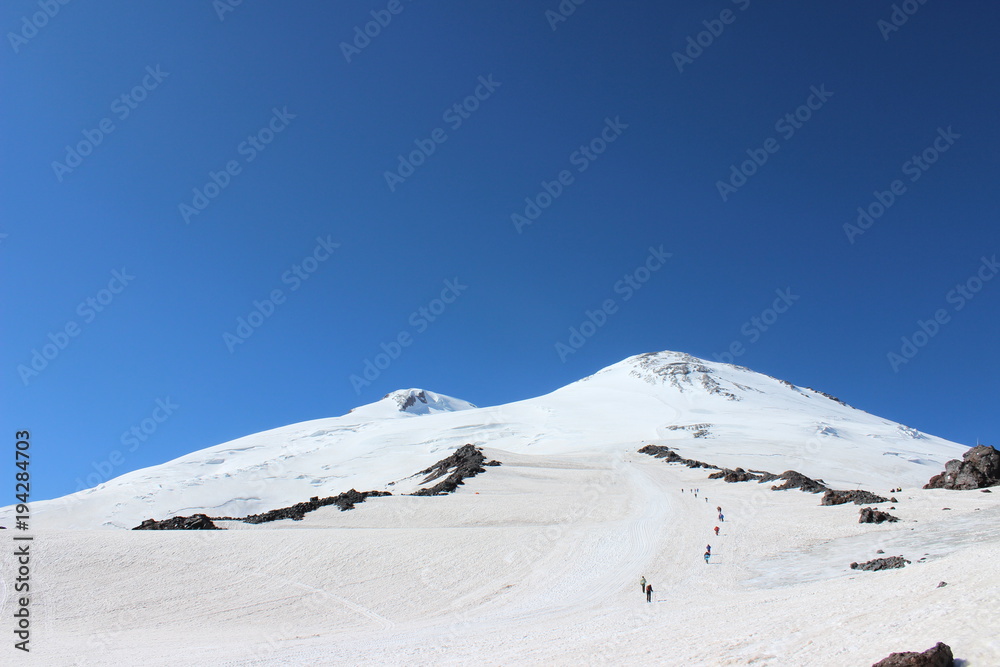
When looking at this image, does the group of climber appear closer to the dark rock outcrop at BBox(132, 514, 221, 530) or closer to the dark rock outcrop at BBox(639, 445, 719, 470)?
the dark rock outcrop at BBox(132, 514, 221, 530)

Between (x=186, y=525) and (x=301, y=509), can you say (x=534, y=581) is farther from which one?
(x=301, y=509)

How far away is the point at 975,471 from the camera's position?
36.9 m

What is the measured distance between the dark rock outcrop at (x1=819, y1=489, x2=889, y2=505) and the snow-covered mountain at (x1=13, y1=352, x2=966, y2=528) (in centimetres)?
2047

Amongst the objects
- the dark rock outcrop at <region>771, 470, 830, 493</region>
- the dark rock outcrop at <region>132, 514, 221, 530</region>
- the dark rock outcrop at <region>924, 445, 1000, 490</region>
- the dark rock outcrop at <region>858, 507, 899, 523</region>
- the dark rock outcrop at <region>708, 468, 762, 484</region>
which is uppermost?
the dark rock outcrop at <region>132, 514, 221, 530</region>

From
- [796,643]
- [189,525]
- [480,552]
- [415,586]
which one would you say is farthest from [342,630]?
[189,525]

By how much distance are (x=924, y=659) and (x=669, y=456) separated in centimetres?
5869

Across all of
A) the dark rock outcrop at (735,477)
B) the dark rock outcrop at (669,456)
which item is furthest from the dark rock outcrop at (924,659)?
the dark rock outcrop at (669,456)

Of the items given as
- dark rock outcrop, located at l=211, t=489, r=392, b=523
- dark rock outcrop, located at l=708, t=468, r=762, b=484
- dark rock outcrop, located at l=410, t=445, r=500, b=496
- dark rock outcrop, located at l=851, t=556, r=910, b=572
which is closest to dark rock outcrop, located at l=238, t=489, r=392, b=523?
dark rock outcrop, located at l=211, t=489, r=392, b=523

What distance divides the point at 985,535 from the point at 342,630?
25703 mm

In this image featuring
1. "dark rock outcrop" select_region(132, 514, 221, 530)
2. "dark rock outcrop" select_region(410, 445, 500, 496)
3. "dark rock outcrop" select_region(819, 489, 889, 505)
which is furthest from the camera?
"dark rock outcrop" select_region(410, 445, 500, 496)

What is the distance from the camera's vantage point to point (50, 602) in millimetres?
19703

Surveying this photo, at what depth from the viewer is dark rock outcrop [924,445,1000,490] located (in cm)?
3609

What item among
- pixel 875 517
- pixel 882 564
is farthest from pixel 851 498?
pixel 882 564

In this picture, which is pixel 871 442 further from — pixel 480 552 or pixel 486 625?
pixel 486 625
